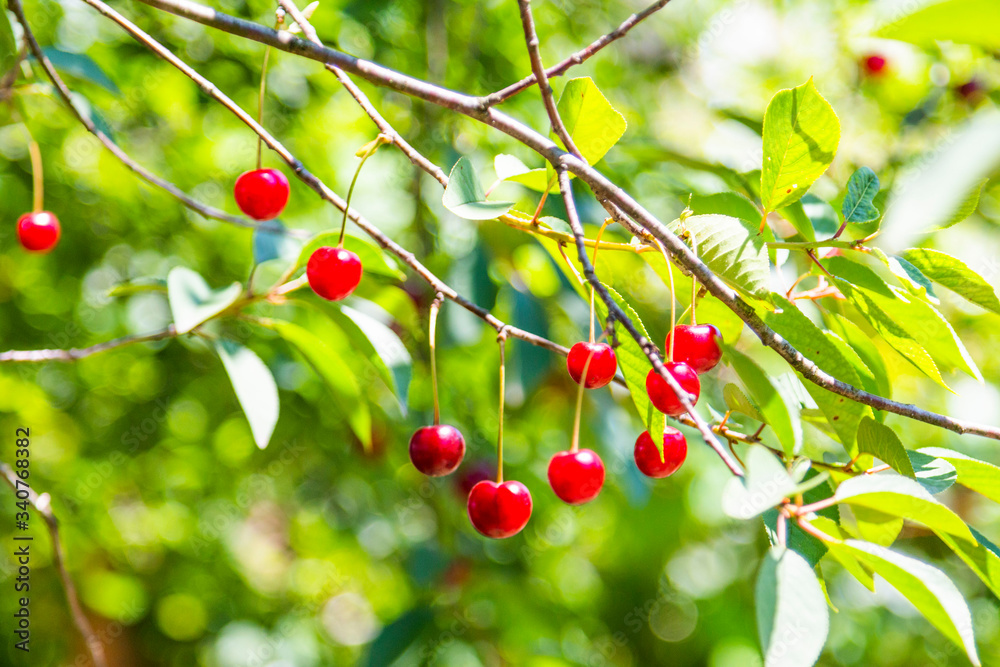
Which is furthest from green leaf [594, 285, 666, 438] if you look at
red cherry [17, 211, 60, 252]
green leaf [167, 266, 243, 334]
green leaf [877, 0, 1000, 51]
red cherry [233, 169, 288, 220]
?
red cherry [17, 211, 60, 252]

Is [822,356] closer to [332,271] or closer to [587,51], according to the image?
[587,51]

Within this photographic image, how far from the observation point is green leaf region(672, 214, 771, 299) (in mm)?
778

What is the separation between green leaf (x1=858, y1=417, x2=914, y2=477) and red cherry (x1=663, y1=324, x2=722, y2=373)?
0.61 ft

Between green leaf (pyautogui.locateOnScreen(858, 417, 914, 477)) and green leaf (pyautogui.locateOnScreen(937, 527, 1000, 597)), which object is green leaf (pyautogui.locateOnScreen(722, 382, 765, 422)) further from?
green leaf (pyautogui.locateOnScreen(937, 527, 1000, 597))

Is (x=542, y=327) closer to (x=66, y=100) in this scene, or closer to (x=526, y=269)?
(x=526, y=269)

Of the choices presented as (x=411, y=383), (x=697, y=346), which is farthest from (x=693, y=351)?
(x=411, y=383)

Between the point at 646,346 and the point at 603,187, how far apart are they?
18cm

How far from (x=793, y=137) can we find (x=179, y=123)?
2.58 meters

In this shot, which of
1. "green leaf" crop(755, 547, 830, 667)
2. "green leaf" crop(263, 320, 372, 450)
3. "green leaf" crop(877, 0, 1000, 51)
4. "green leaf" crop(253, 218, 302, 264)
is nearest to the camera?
"green leaf" crop(877, 0, 1000, 51)

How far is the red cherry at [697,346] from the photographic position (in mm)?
880

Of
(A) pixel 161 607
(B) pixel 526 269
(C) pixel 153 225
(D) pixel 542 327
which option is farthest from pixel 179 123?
(A) pixel 161 607

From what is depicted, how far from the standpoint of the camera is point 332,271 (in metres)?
1.06

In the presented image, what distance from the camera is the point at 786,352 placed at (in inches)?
28.1

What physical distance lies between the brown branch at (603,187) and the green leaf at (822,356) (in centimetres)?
2
